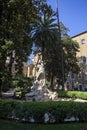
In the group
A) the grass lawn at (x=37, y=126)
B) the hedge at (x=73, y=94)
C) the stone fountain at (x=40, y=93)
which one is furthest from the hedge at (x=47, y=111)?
the hedge at (x=73, y=94)

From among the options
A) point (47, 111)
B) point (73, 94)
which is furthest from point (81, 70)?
point (47, 111)

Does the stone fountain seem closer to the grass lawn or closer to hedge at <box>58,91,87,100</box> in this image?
hedge at <box>58,91,87,100</box>

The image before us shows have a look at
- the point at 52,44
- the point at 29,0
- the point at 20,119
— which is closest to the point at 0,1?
the point at 29,0

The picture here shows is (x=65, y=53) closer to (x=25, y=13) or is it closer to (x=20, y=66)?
(x=20, y=66)

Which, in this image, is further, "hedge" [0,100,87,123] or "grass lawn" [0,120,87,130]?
"hedge" [0,100,87,123]

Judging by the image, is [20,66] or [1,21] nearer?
[1,21]

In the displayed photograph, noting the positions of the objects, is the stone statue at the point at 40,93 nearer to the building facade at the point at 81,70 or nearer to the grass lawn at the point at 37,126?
the grass lawn at the point at 37,126

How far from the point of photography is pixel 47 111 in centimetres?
1065

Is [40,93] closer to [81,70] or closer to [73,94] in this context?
[73,94]

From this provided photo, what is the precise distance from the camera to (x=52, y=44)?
41312 mm

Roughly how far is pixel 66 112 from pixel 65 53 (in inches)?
1522

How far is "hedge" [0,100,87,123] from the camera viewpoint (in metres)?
10.7

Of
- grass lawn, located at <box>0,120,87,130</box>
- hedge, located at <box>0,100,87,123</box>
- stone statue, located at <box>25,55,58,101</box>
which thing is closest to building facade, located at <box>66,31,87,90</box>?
stone statue, located at <box>25,55,58,101</box>

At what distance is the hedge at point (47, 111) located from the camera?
420 inches
